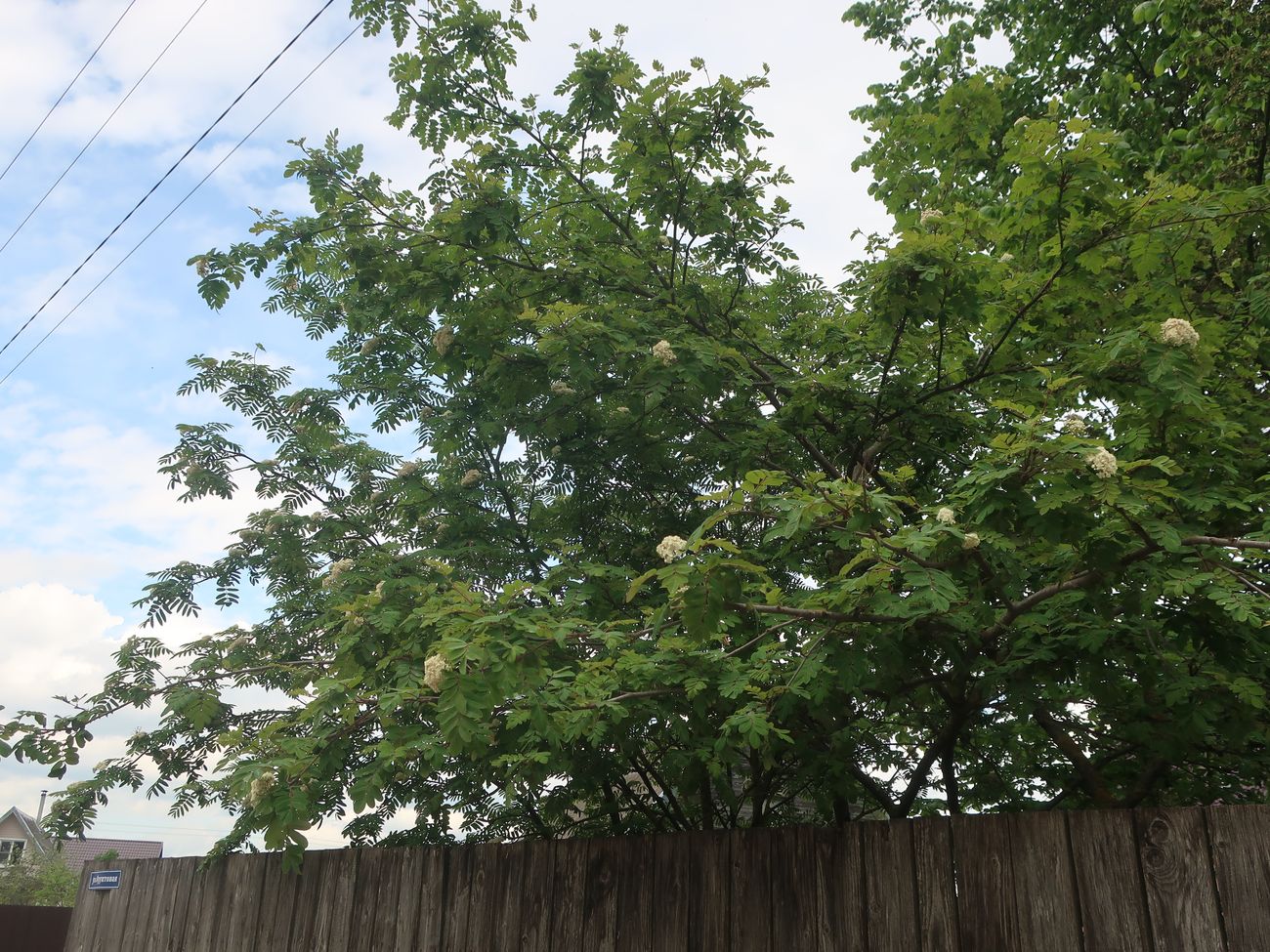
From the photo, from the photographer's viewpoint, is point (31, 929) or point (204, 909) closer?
point (204, 909)

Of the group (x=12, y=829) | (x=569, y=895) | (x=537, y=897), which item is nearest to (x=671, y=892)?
(x=569, y=895)

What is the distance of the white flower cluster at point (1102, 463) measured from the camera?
3.26 m

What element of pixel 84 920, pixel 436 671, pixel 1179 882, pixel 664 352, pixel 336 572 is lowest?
pixel 84 920

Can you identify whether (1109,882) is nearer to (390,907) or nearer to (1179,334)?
(1179,334)

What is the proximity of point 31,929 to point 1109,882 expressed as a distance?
1238cm

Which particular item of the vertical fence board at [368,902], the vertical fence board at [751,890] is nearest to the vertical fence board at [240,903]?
the vertical fence board at [368,902]

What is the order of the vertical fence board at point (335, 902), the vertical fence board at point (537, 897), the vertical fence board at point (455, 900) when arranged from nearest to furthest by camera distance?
the vertical fence board at point (537, 897) < the vertical fence board at point (455, 900) < the vertical fence board at point (335, 902)

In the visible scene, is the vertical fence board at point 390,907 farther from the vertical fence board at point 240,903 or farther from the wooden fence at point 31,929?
the wooden fence at point 31,929

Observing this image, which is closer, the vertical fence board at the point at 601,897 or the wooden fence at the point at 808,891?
the wooden fence at the point at 808,891

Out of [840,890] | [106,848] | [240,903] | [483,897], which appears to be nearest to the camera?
[840,890]

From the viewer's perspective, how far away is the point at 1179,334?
12.7ft

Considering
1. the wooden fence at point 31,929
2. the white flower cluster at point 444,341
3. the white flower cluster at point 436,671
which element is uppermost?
the white flower cluster at point 444,341

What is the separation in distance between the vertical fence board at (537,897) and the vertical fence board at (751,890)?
47.4 inches

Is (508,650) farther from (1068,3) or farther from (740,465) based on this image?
(1068,3)
